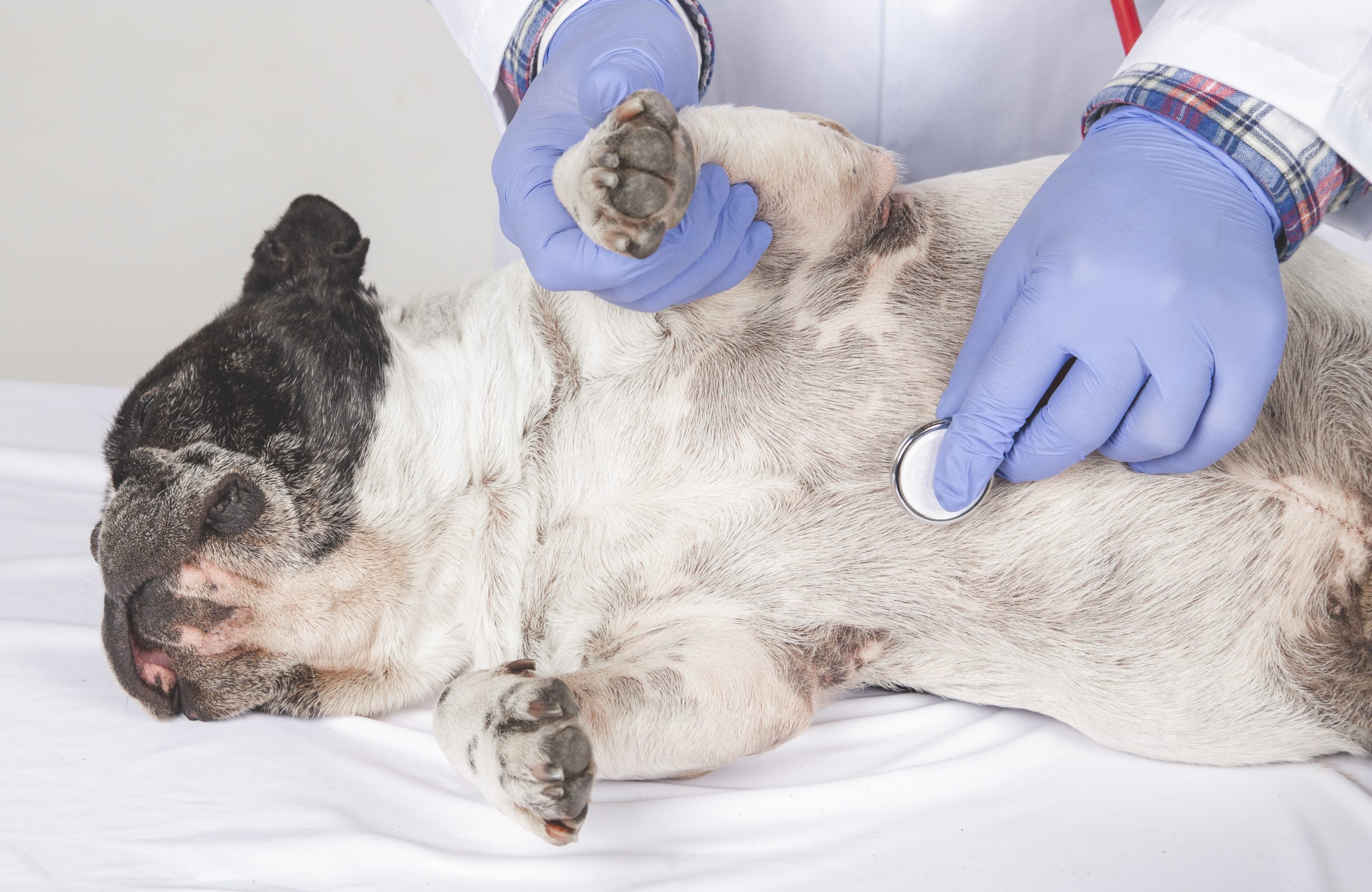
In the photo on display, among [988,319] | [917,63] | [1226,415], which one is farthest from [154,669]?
[917,63]

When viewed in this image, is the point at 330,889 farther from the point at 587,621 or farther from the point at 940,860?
the point at 940,860

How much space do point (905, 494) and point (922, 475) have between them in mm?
53

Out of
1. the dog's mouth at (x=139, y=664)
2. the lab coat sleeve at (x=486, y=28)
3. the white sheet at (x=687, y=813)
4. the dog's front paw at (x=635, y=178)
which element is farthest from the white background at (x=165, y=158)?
the dog's front paw at (x=635, y=178)

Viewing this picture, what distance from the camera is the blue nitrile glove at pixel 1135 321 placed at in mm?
1762

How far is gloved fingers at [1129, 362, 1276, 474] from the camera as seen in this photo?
5.85ft

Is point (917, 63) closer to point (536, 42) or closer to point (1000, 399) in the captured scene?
point (536, 42)

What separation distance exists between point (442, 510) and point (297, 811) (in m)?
0.72

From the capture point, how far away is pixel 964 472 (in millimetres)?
1920

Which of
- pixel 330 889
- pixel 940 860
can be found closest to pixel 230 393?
pixel 330 889

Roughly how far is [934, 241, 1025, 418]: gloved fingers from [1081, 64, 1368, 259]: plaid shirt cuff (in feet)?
1.21

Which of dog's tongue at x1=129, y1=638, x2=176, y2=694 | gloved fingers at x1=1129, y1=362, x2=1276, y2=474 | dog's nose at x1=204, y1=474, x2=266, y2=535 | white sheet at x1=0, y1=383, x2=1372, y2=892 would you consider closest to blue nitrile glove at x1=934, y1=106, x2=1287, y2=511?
gloved fingers at x1=1129, y1=362, x2=1276, y2=474

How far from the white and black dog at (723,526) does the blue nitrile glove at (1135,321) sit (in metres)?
0.20

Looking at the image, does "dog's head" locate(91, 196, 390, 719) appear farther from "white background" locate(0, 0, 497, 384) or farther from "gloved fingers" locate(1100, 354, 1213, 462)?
"white background" locate(0, 0, 497, 384)

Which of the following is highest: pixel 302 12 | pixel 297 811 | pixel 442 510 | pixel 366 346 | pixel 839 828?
pixel 302 12
